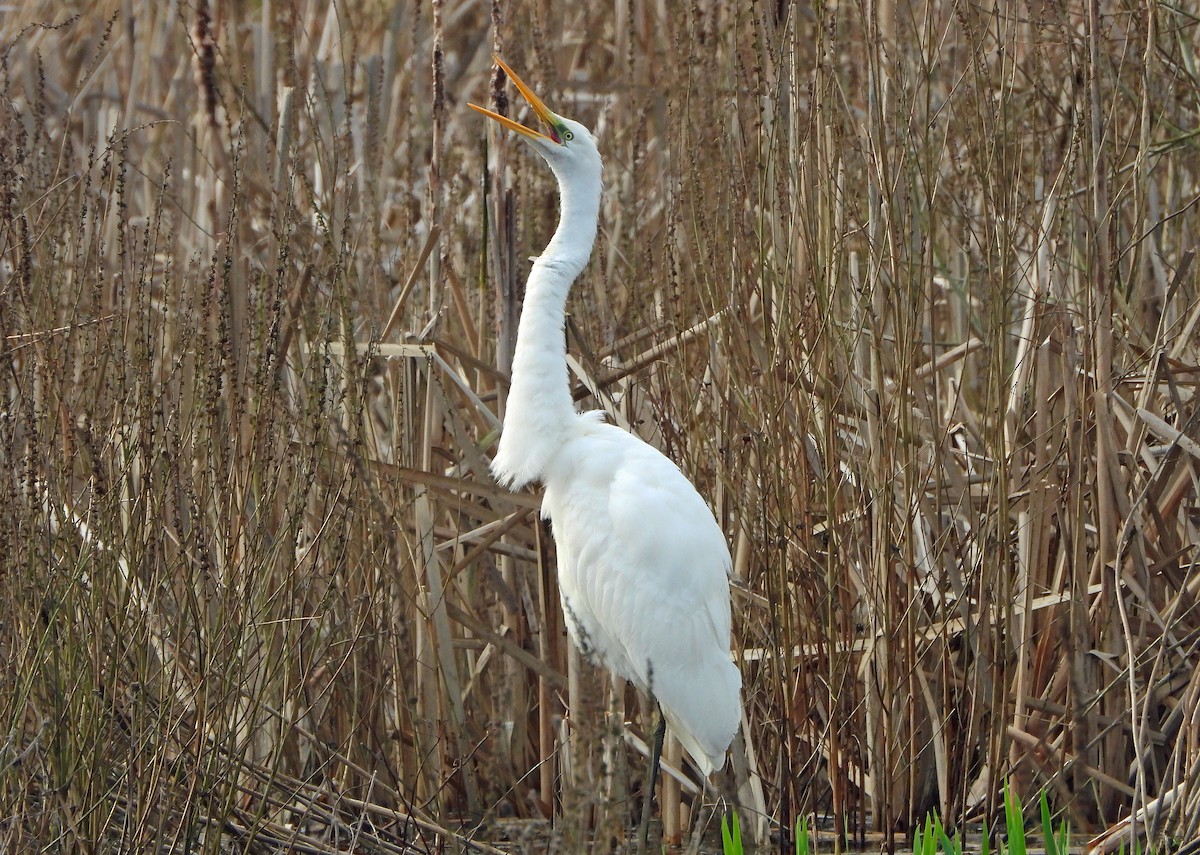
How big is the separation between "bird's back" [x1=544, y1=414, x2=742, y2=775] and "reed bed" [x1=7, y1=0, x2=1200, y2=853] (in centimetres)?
14

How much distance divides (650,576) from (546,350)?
574mm

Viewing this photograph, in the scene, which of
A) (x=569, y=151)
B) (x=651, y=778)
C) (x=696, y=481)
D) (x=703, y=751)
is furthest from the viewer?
(x=696, y=481)

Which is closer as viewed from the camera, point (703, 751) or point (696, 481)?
point (703, 751)

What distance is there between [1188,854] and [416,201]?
325cm

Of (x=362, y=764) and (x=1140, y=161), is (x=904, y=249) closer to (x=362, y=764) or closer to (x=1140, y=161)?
(x=1140, y=161)

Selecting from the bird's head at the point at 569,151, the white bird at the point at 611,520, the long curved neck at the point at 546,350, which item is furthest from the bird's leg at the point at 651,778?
the bird's head at the point at 569,151

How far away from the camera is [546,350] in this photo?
2.98m

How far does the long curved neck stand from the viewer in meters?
2.96

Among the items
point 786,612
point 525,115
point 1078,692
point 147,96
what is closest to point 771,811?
point 786,612

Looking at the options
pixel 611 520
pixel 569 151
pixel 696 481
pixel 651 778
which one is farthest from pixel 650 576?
pixel 569 151

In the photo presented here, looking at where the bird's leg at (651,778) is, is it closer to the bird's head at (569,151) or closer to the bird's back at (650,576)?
the bird's back at (650,576)

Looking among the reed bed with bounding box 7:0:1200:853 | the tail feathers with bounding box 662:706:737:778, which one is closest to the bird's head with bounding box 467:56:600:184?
the reed bed with bounding box 7:0:1200:853

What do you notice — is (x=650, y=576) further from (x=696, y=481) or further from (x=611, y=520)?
(x=696, y=481)

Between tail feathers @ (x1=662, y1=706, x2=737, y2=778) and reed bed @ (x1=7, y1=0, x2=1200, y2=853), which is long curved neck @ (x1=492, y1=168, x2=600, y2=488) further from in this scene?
tail feathers @ (x1=662, y1=706, x2=737, y2=778)
